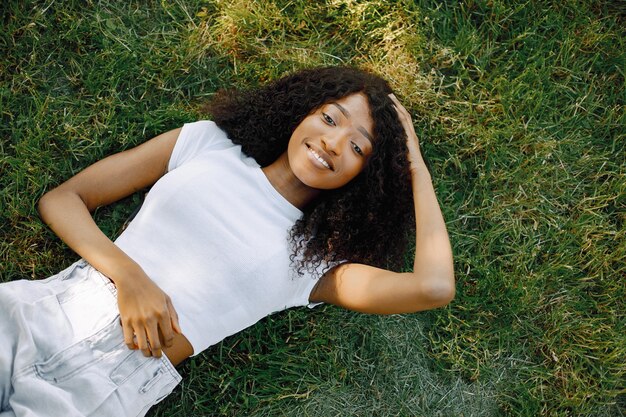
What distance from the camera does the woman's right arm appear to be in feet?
8.49

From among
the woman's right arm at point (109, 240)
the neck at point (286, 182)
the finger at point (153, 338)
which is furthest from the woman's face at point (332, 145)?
the finger at point (153, 338)

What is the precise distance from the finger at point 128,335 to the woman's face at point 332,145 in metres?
0.93

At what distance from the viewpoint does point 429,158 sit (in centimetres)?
342

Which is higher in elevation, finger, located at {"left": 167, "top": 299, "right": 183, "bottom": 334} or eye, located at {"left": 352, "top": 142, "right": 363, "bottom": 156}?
eye, located at {"left": 352, "top": 142, "right": 363, "bottom": 156}

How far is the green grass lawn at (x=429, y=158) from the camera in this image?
3174 mm

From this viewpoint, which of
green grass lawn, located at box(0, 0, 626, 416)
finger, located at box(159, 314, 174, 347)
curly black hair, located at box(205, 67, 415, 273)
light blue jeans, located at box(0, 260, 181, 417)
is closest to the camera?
light blue jeans, located at box(0, 260, 181, 417)

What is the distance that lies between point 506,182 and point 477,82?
568 millimetres

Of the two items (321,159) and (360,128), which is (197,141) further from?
(360,128)

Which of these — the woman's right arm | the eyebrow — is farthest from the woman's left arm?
the woman's right arm

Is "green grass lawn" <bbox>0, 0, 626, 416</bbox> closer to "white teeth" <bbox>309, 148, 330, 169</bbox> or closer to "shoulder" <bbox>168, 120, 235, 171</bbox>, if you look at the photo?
"shoulder" <bbox>168, 120, 235, 171</bbox>

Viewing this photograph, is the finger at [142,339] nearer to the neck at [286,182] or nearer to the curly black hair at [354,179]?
the curly black hair at [354,179]

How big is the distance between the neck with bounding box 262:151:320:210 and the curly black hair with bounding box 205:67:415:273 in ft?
0.25

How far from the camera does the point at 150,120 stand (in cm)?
322

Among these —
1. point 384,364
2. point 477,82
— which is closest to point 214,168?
point 384,364
